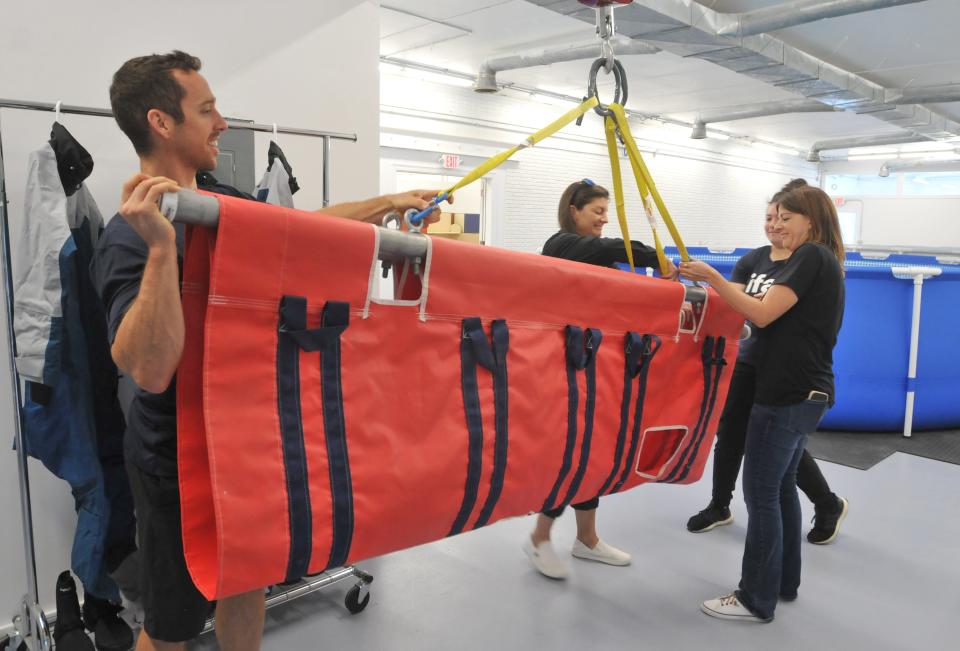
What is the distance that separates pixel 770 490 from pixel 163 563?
1.87 m

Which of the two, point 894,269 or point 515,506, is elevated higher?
point 894,269

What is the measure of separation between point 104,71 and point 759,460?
2533mm

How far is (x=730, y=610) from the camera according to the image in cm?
248

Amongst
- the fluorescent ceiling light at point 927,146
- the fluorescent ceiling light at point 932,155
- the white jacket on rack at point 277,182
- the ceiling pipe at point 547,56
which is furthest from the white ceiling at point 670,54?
Result: the fluorescent ceiling light at point 932,155

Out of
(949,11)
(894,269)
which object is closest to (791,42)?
(949,11)

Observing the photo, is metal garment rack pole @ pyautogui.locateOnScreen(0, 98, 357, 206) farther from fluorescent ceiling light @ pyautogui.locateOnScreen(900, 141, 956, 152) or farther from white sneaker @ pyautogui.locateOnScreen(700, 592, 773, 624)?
fluorescent ceiling light @ pyautogui.locateOnScreen(900, 141, 956, 152)

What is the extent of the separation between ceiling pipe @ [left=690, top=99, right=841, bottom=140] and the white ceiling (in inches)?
5.3

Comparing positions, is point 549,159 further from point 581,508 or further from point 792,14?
point 581,508

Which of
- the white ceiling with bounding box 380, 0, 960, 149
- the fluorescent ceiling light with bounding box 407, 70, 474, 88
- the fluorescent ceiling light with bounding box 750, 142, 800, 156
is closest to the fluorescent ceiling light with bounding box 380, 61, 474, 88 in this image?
the fluorescent ceiling light with bounding box 407, 70, 474, 88

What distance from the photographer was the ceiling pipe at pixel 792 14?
4828mm

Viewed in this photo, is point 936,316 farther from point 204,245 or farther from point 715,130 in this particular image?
point 715,130

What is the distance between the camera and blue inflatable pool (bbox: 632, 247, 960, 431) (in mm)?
4848

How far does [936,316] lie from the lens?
4.91 meters

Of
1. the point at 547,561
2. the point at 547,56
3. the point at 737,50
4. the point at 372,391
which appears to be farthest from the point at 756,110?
the point at 372,391
